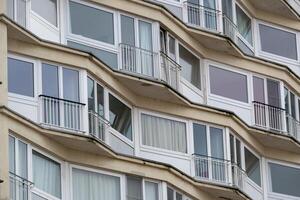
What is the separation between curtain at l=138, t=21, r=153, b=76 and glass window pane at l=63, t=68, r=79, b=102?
3.20 metres

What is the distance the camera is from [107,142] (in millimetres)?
48219

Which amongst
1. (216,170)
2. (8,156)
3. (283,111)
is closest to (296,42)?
(283,111)

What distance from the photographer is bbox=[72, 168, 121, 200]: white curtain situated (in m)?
47.2

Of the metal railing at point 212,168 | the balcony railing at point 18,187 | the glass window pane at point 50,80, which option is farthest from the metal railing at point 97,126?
the metal railing at point 212,168

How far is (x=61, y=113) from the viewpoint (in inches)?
1843

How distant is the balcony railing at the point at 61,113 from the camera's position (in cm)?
4634

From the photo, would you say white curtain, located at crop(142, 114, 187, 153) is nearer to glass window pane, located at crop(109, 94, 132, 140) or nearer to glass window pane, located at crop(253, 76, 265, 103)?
glass window pane, located at crop(109, 94, 132, 140)

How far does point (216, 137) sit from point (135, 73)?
12.8ft

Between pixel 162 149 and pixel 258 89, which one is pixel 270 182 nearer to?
pixel 258 89

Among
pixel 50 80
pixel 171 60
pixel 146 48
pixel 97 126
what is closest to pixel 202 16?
pixel 171 60

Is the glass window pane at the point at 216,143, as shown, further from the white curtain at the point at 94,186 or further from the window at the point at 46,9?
the window at the point at 46,9

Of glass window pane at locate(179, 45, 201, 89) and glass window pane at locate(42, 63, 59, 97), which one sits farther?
glass window pane at locate(179, 45, 201, 89)

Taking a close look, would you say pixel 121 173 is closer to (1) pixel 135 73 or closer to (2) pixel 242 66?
(1) pixel 135 73

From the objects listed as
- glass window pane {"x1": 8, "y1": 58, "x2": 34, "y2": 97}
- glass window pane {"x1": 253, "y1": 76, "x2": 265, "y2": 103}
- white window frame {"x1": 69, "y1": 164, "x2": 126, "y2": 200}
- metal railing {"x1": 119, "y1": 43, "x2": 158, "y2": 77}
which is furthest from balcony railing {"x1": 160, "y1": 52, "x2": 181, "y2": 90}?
glass window pane {"x1": 8, "y1": 58, "x2": 34, "y2": 97}
